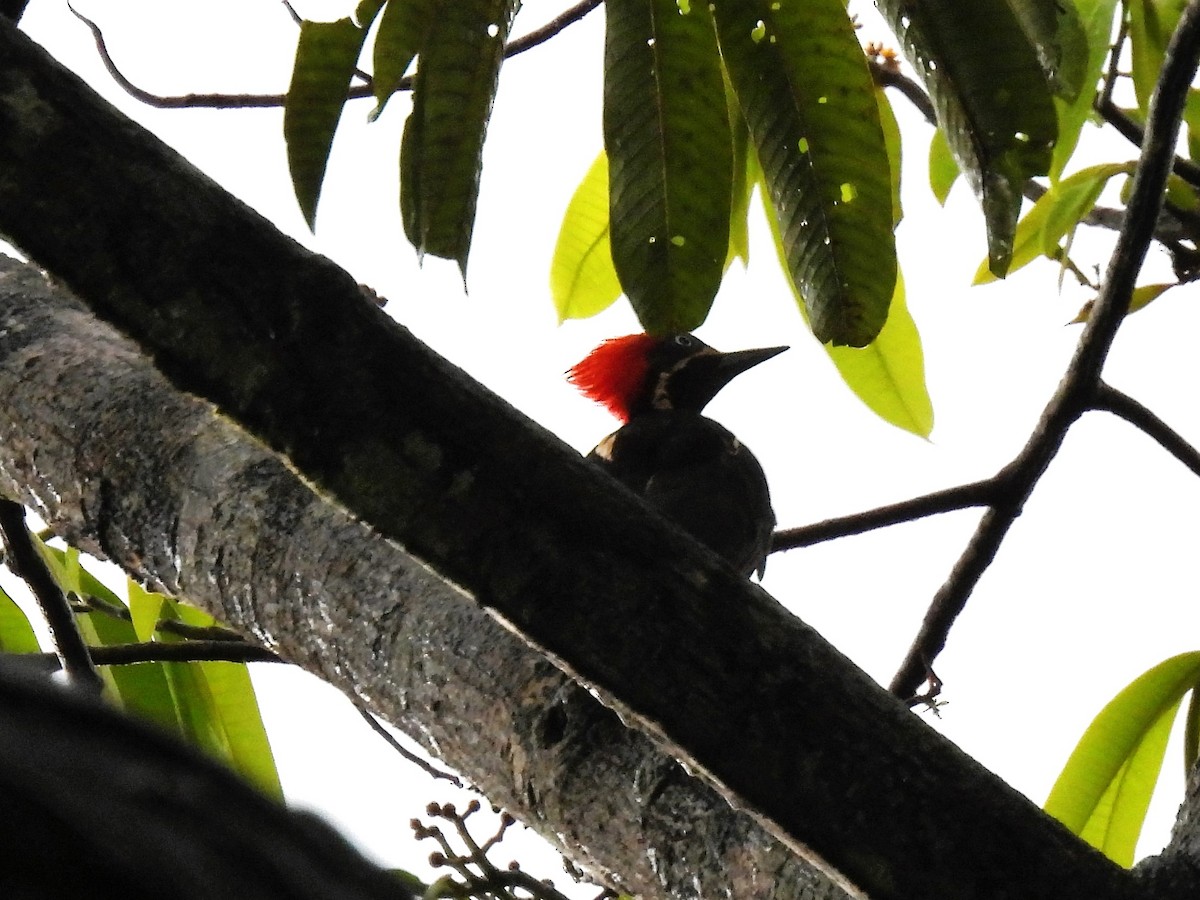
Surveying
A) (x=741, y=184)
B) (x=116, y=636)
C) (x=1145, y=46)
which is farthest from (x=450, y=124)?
(x=116, y=636)

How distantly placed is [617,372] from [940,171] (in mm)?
1148

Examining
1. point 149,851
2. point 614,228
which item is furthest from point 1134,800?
point 149,851

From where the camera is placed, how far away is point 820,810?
43.5 inches

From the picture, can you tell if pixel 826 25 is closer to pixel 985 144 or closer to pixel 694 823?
pixel 985 144

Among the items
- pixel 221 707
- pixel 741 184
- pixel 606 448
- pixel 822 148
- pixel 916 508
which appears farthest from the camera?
pixel 606 448

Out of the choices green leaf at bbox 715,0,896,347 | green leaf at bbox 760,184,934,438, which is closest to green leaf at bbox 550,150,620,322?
green leaf at bbox 760,184,934,438

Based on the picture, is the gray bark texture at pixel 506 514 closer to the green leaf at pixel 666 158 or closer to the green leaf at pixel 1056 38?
the green leaf at pixel 666 158

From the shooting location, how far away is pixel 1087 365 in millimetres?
2162

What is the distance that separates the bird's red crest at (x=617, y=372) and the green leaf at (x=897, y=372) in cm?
104

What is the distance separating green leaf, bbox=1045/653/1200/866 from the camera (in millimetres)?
2096

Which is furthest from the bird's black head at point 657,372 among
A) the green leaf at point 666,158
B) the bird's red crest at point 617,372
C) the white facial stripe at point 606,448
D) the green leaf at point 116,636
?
the green leaf at point 666,158

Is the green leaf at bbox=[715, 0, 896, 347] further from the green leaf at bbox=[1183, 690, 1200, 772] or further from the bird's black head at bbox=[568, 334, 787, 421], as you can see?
the bird's black head at bbox=[568, 334, 787, 421]

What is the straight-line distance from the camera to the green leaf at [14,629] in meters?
2.39

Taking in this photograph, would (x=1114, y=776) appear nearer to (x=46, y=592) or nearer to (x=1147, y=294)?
(x=1147, y=294)
